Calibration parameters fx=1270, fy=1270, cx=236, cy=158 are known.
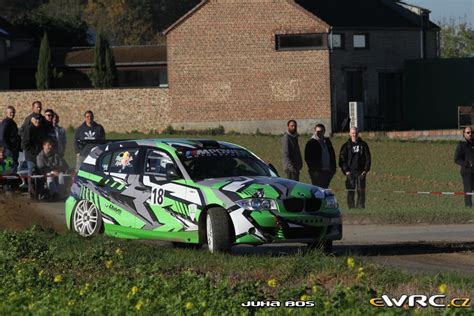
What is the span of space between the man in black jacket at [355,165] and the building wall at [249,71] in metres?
41.5

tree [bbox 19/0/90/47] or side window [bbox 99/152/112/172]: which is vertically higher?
tree [bbox 19/0/90/47]

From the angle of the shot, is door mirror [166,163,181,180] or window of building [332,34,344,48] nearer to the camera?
door mirror [166,163,181,180]

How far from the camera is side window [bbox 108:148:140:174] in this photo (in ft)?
59.7

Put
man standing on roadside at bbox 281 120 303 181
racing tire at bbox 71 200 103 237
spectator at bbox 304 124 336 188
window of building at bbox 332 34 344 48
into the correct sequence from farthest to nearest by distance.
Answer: window of building at bbox 332 34 344 48
spectator at bbox 304 124 336 188
man standing on roadside at bbox 281 120 303 181
racing tire at bbox 71 200 103 237

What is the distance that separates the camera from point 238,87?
68.1 meters

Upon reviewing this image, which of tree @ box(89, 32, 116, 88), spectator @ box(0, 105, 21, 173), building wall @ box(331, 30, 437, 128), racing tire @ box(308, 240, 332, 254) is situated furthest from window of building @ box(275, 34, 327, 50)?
racing tire @ box(308, 240, 332, 254)

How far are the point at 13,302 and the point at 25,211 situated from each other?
38.4ft

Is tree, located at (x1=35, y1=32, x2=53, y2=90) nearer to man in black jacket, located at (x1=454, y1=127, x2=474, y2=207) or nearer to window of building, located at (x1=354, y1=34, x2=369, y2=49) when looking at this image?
window of building, located at (x1=354, y1=34, x2=369, y2=49)

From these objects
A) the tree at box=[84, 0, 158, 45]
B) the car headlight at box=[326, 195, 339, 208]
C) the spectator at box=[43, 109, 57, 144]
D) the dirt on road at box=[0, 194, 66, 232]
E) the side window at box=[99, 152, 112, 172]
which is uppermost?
the tree at box=[84, 0, 158, 45]

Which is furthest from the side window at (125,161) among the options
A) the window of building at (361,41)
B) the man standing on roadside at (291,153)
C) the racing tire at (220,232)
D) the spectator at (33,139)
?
the window of building at (361,41)

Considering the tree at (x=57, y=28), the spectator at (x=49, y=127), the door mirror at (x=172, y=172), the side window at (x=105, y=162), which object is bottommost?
the door mirror at (x=172, y=172)

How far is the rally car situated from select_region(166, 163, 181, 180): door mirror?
19mm

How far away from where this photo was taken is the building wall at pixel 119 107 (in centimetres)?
6881

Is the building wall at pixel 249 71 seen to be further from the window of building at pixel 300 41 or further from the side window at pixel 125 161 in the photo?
the side window at pixel 125 161
